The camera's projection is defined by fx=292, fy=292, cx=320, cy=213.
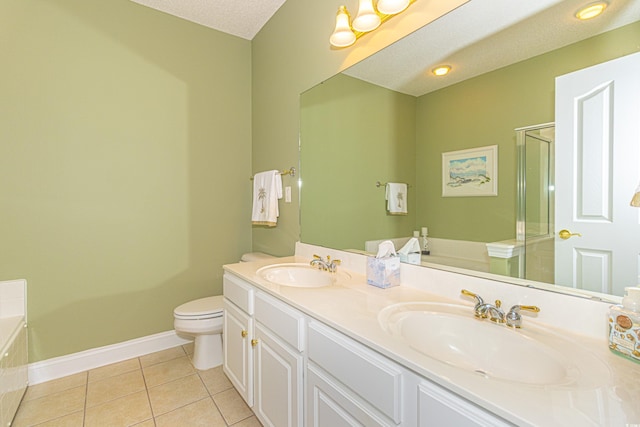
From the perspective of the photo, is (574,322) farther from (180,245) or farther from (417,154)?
(180,245)

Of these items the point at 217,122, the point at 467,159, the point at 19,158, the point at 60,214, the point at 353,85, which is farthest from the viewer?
the point at 217,122

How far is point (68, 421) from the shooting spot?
155 cm

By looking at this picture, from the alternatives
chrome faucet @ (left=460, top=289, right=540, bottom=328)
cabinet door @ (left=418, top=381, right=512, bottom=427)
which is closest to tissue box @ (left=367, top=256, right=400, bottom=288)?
chrome faucet @ (left=460, top=289, right=540, bottom=328)

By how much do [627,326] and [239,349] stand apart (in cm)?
154

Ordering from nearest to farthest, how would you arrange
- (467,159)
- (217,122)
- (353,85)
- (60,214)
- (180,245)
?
(467,159)
(353,85)
(60,214)
(180,245)
(217,122)

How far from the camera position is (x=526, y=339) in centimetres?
80

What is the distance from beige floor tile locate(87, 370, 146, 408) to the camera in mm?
1734

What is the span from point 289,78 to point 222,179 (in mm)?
1040

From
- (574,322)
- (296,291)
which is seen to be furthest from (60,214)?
(574,322)

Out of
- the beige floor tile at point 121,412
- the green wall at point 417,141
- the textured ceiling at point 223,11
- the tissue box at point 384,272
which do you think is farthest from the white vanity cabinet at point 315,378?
the textured ceiling at point 223,11

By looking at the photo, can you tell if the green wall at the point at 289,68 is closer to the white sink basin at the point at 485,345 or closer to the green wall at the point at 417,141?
the green wall at the point at 417,141

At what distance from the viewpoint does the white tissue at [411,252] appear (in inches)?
51.3

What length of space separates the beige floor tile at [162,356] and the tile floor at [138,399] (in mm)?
26

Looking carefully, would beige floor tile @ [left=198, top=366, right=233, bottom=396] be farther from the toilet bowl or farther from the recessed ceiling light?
the recessed ceiling light
